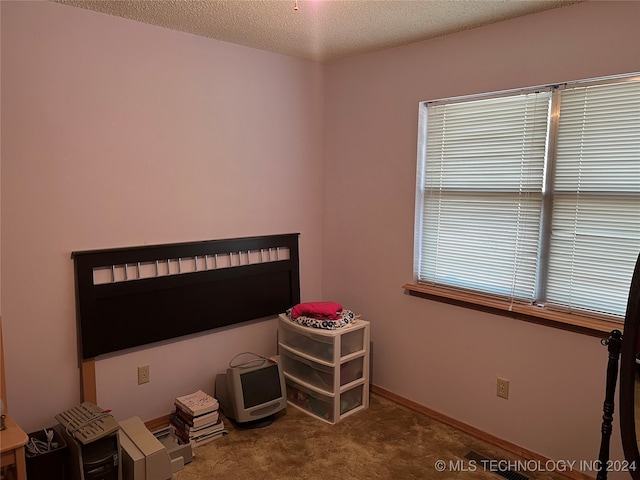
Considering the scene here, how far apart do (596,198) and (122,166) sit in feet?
8.10

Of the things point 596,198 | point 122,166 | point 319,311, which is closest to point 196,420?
point 319,311

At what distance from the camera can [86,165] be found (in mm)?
2467

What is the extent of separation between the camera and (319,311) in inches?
118

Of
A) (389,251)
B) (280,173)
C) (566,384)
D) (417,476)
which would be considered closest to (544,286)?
(566,384)

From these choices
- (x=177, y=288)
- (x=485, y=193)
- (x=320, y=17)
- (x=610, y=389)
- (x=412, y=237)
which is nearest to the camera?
(x=610, y=389)

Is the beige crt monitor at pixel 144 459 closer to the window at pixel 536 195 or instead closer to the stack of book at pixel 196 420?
the stack of book at pixel 196 420

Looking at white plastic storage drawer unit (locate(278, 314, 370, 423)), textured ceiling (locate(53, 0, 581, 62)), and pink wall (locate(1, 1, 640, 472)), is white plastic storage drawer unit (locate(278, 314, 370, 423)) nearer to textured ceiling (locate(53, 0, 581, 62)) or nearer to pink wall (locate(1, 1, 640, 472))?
pink wall (locate(1, 1, 640, 472))

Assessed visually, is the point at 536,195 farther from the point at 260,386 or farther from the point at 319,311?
the point at 260,386

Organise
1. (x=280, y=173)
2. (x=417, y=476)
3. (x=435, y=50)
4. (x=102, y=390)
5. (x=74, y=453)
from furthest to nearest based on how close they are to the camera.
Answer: (x=280, y=173) < (x=435, y=50) < (x=102, y=390) < (x=417, y=476) < (x=74, y=453)

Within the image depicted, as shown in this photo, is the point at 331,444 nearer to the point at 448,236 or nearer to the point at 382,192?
the point at 448,236

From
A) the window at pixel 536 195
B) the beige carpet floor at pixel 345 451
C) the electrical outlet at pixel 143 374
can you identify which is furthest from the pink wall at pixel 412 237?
the electrical outlet at pixel 143 374

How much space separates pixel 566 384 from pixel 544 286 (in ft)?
1.67

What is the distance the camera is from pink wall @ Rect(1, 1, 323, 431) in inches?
90.1

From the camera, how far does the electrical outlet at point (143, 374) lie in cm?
276
